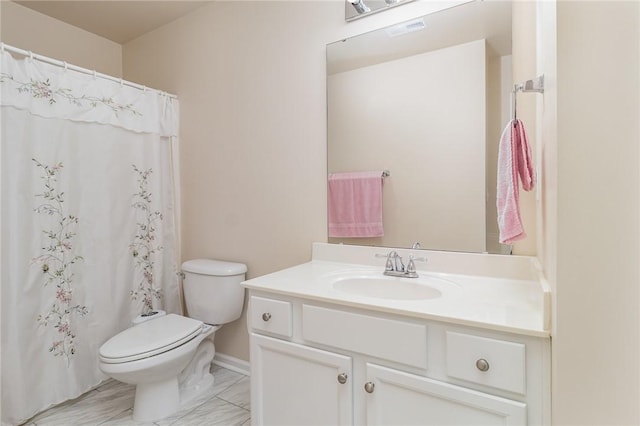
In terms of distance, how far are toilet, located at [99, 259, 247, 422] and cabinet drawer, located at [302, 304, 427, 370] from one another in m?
0.82

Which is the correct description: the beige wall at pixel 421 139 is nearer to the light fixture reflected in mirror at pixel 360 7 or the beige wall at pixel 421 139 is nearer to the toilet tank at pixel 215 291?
the light fixture reflected in mirror at pixel 360 7

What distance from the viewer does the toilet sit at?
154cm

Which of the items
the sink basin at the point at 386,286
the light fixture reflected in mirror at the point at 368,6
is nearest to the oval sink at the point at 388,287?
the sink basin at the point at 386,286

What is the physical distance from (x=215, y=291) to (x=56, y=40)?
2.06 metres

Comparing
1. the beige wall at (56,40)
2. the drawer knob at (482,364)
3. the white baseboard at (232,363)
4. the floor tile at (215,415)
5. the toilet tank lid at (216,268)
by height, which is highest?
the beige wall at (56,40)

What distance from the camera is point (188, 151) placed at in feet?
7.70

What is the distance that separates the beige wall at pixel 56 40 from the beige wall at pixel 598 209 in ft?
9.46

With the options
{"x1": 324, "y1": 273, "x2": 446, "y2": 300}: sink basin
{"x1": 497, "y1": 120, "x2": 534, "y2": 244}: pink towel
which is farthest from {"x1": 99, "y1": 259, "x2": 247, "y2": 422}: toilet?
{"x1": 497, "y1": 120, "x2": 534, "y2": 244}: pink towel

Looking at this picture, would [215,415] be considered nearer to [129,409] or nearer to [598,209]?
[129,409]

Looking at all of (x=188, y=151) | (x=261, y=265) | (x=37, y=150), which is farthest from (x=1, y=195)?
(x=261, y=265)

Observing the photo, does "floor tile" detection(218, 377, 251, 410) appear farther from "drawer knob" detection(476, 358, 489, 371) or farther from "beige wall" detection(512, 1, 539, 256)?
"beige wall" detection(512, 1, 539, 256)

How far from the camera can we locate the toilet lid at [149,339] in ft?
4.99

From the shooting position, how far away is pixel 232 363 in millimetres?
2176

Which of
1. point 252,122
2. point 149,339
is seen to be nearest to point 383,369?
point 149,339
